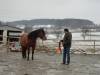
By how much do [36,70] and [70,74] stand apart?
4.69 feet

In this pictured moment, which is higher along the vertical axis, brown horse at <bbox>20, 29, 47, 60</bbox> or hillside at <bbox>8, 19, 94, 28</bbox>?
hillside at <bbox>8, 19, 94, 28</bbox>

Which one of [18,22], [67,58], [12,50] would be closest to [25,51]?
[67,58]

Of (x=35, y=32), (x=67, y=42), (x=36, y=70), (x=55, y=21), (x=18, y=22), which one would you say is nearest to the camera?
(x=36, y=70)

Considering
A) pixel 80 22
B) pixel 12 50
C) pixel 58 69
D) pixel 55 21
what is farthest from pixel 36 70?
pixel 80 22

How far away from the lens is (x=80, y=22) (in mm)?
130125

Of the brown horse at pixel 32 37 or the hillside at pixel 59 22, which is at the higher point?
the hillside at pixel 59 22

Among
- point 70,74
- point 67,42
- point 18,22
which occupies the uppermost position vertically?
point 18,22

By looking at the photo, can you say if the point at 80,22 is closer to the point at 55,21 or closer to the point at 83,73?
the point at 55,21

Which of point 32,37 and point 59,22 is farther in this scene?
point 59,22

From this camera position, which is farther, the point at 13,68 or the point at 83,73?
the point at 13,68

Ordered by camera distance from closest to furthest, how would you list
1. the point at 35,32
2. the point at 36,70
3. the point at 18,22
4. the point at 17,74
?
the point at 17,74, the point at 36,70, the point at 35,32, the point at 18,22

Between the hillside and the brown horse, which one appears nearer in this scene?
the brown horse

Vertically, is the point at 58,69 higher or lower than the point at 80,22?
lower

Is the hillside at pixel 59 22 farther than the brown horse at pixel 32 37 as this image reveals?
Yes
